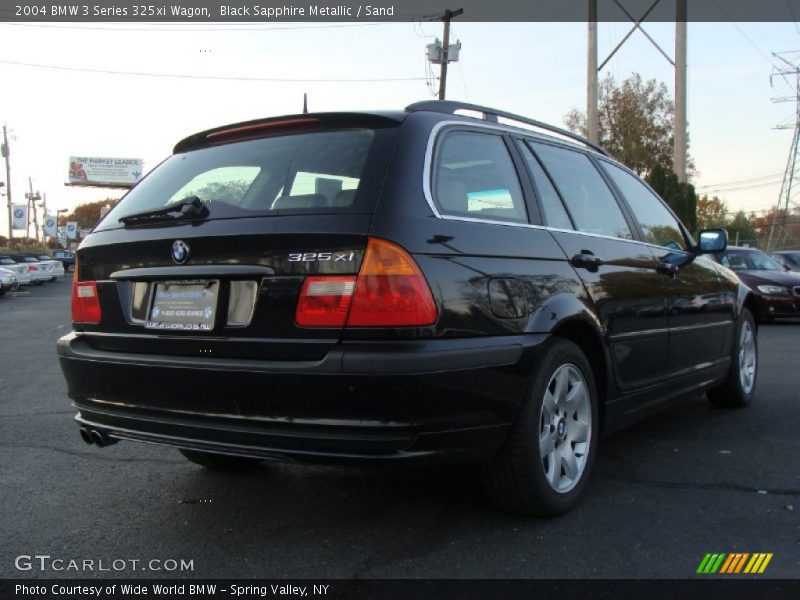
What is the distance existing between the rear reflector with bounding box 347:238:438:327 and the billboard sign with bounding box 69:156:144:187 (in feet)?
289

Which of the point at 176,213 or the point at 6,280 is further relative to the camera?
the point at 6,280

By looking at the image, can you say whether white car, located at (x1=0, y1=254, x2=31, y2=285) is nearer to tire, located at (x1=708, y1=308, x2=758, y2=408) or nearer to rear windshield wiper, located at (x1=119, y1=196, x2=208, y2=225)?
tire, located at (x1=708, y1=308, x2=758, y2=408)

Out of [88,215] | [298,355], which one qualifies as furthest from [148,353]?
[88,215]

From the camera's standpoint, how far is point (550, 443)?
3.37m

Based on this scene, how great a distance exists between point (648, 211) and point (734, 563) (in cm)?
255

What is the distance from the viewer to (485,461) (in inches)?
124

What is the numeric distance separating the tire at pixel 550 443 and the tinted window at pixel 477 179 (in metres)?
0.65

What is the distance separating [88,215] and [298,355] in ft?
402

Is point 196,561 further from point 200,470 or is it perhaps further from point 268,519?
point 200,470

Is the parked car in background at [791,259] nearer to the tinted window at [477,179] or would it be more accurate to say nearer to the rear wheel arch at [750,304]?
the rear wheel arch at [750,304]

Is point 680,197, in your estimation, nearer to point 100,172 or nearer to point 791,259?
point 791,259

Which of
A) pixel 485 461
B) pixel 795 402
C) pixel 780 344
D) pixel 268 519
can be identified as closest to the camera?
pixel 485 461

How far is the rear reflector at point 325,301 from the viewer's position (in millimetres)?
2742

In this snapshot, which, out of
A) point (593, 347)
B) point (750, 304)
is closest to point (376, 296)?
point (593, 347)
